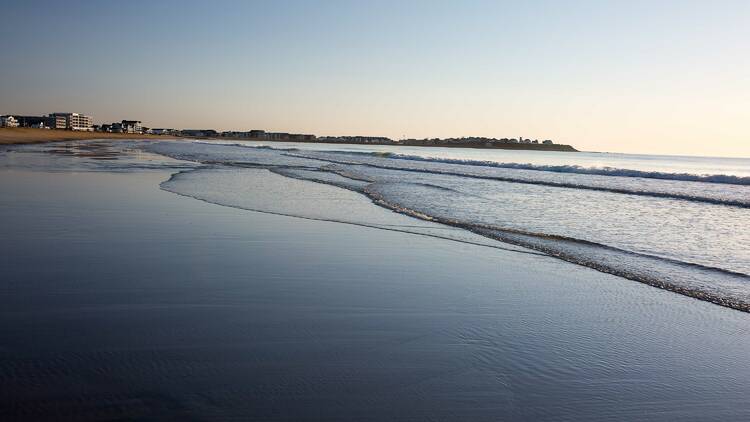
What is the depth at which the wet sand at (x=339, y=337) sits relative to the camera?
9.43 ft

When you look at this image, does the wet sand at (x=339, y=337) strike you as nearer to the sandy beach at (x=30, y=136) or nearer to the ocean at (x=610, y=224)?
the ocean at (x=610, y=224)

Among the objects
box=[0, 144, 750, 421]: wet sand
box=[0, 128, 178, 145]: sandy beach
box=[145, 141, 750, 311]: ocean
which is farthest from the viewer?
box=[0, 128, 178, 145]: sandy beach

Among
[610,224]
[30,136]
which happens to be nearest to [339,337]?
[610,224]

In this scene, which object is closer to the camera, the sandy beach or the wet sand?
the wet sand

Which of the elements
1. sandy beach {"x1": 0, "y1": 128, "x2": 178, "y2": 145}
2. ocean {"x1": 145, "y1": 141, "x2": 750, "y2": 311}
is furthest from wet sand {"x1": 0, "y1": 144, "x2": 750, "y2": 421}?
sandy beach {"x1": 0, "y1": 128, "x2": 178, "y2": 145}

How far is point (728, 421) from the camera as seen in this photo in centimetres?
294

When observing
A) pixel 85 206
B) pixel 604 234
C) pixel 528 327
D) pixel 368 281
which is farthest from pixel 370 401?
pixel 85 206

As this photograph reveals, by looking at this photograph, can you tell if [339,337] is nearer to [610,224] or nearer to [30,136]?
[610,224]

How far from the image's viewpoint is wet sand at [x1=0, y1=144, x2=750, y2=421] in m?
2.88

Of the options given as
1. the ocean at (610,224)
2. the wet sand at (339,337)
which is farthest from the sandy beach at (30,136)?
the wet sand at (339,337)

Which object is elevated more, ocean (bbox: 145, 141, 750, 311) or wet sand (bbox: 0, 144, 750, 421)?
ocean (bbox: 145, 141, 750, 311)

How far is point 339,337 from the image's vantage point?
3863mm

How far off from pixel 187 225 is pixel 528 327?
6.07m

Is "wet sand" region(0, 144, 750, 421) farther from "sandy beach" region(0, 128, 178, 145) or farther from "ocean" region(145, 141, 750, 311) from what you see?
"sandy beach" region(0, 128, 178, 145)
